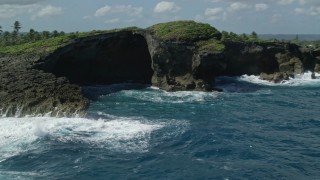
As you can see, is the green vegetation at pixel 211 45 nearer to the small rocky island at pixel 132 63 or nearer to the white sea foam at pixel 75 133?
the small rocky island at pixel 132 63

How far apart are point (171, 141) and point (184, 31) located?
3202 cm

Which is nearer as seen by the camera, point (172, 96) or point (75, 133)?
point (75, 133)

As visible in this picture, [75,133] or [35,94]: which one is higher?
[35,94]

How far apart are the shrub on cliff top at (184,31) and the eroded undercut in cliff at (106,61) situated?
4295 mm

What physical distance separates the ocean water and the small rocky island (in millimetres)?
3419

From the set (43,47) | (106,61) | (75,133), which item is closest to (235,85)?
(106,61)

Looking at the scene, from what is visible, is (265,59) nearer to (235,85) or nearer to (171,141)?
(235,85)

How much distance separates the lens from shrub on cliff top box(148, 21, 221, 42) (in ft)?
208

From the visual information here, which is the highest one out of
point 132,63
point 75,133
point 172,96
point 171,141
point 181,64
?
point 181,64

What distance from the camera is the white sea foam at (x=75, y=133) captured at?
3422 centimetres

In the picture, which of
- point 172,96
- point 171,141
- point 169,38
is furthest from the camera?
Answer: point 169,38

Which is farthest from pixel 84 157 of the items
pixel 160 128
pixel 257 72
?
pixel 257 72

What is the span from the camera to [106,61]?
68375 millimetres

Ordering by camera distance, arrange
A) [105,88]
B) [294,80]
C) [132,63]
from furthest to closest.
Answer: [132,63], [294,80], [105,88]
